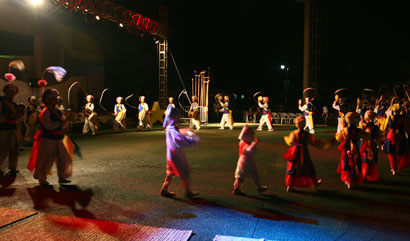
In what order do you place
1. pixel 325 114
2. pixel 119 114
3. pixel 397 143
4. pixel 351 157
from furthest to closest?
pixel 325 114 < pixel 119 114 < pixel 397 143 < pixel 351 157

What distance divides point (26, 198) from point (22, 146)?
737 centimetres

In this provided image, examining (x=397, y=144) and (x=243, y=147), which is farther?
(x=397, y=144)

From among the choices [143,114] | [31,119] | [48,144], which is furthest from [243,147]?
[143,114]

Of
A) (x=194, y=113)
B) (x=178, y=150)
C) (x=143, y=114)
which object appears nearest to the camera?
(x=178, y=150)

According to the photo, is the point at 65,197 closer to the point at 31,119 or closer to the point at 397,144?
the point at 397,144

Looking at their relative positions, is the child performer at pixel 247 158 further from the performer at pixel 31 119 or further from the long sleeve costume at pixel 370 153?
the performer at pixel 31 119

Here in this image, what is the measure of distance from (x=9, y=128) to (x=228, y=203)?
15.9ft

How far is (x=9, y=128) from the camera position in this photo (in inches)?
279

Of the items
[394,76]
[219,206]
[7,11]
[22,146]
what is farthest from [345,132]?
[394,76]

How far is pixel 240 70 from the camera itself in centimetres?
4106

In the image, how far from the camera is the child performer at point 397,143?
7438 millimetres

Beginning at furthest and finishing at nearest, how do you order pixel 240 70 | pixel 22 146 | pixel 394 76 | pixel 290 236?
pixel 240 70
pixel 394 76
pixel 22 146
pixel 290 236

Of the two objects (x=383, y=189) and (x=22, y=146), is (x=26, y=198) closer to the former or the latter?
(x=383, y=189)

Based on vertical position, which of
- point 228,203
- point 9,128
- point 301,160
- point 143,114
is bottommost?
point 228,203
